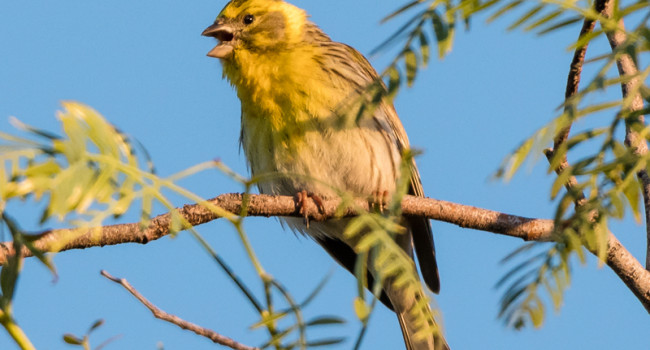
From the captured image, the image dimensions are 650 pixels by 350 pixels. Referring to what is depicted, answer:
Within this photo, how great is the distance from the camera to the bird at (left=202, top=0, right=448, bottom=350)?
412 cm

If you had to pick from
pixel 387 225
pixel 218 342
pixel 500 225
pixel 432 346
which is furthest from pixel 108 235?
pixel 432 346

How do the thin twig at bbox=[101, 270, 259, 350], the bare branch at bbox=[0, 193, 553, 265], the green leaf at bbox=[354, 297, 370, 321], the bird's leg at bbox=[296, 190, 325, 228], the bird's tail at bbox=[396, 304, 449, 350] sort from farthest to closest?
1. the bird's tail at bbox=[396, 304, 449, 350]
2. the bird's leg at bbox=[296, 190, 325, 228]
3. the bare branch at bbox=[0, 193, 553, 265]
4. the thin twig at bbox=[101, 270, 259, 350]
5. the green leaf at bbox=[354, 297, 370, 321]

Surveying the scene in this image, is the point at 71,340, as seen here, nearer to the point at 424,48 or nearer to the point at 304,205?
the point at 424,48

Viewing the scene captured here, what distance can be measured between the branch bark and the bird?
772 millimetres

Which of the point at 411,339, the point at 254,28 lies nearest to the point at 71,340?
the point at 411,339

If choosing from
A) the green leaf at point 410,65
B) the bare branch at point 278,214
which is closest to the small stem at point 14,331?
the green leaf at point 410,65

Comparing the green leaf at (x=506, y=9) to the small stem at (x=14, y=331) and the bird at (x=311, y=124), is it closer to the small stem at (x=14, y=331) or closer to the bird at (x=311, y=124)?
the small stem at (x=14, y=331)

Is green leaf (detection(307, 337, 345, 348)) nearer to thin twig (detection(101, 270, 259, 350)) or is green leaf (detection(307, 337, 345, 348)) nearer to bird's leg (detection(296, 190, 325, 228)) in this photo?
thin twig (detection(101, 270, 259, 350))

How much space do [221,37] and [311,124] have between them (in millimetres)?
996

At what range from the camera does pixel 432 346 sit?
13.3 feet

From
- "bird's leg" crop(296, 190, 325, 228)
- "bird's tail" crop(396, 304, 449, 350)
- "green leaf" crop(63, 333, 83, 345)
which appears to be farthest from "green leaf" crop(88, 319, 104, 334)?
"bird's tail" crop(396, 304, 449, 350)

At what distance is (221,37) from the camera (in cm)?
475

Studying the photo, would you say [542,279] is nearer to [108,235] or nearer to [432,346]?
[108,235]

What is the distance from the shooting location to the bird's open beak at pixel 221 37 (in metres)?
4.55
